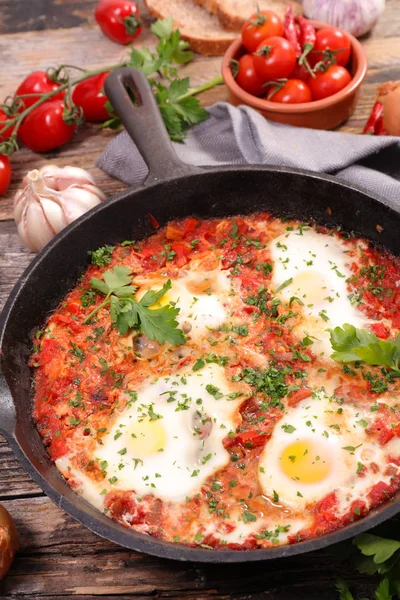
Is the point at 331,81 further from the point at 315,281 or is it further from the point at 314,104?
the point at 315,281

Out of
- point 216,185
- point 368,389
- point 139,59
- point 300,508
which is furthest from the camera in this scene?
point 139,59

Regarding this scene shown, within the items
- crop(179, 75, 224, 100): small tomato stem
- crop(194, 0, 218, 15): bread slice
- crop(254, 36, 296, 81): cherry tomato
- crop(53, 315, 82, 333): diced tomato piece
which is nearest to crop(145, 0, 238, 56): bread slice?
crop(194, 0, 218, 15): bread slice

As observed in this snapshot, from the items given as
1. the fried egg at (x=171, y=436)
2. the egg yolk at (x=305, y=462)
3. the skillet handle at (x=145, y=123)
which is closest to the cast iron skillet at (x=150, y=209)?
the skillet handle at (x=145, y=123)

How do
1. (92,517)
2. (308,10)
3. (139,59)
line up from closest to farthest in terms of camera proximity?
(92,517), (139,59), (308,10)

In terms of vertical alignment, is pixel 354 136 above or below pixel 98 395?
above

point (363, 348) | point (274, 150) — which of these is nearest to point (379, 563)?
point (363, 348)

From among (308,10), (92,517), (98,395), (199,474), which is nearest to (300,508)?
(199,474)

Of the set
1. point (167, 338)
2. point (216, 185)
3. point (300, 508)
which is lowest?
point (300, 508)

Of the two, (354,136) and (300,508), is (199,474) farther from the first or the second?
(354,136)
